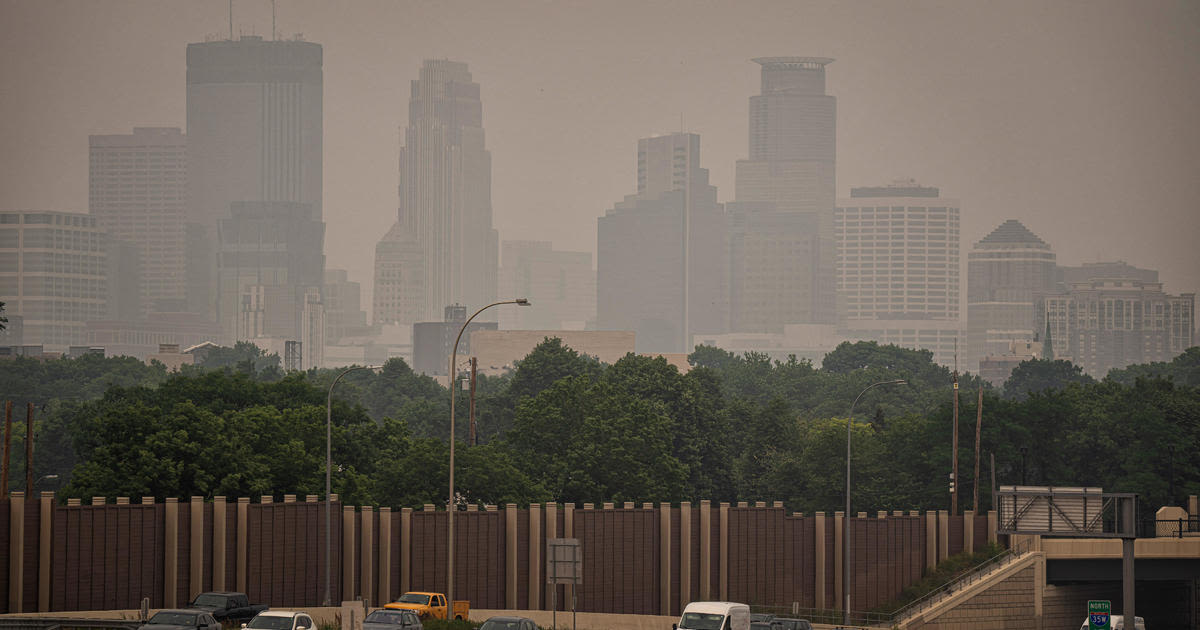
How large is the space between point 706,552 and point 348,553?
19.8 m

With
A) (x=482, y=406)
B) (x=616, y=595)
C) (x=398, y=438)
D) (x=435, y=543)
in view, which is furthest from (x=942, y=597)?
(x=482, y=406)

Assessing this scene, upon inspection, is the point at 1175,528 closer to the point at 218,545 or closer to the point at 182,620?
the point at 218,545

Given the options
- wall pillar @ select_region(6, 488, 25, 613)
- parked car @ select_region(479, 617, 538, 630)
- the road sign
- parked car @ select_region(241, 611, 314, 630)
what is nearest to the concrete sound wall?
wall pillar @ select_region(6, 488, 25, 613)

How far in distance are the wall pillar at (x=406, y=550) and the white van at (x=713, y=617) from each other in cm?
2684

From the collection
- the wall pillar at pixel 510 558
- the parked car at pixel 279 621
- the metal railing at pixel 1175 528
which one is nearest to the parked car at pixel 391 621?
the parked car at pixel 279 621

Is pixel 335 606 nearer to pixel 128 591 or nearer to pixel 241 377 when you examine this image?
pixel 128 591

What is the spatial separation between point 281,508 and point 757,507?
27.3 metres

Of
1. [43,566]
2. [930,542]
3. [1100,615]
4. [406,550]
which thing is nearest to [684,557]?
[406,550]

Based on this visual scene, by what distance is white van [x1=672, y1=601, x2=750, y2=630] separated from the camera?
210 ft

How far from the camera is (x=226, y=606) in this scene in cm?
6988

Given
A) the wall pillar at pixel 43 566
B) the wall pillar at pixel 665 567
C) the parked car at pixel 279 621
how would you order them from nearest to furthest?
1. the parked car at pixel 279 621
2. the wall pillar at pixel 43 566
3. the wall pillar at pixel 665 567

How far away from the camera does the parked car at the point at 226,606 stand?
Result: 227ft

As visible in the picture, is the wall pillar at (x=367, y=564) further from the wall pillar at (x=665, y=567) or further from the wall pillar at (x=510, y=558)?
the wall pillar at (x=665, y=567)

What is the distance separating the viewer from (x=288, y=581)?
281 feet
